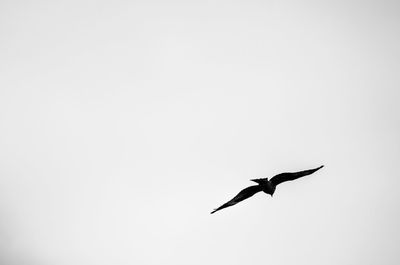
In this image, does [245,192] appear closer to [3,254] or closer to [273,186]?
[273,186]

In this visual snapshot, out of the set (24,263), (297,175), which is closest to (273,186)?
(297,175)

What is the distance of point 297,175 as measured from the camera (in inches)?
693

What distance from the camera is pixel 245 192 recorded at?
1828cm

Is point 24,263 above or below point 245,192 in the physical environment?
above

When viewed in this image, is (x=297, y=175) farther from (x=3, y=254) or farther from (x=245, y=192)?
(x=3, y=254)

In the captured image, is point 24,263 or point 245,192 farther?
point 24,263

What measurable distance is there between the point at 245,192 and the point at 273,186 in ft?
4.78

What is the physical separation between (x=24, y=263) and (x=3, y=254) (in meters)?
12.4

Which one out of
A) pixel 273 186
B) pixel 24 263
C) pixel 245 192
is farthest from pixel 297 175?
pixel 24 263

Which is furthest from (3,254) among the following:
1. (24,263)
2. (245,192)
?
(245,192)

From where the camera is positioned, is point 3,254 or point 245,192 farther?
point 3,254

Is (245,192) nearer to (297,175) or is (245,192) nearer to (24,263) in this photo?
(297,175)

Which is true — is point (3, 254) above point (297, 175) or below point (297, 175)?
above

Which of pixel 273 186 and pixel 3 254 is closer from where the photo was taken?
pixel 273 186
